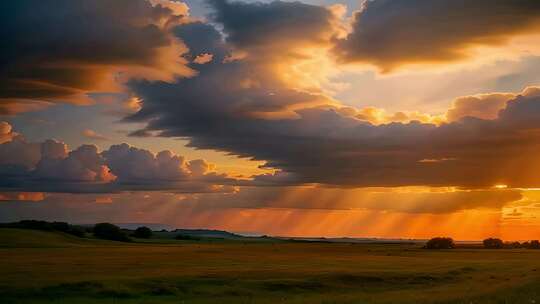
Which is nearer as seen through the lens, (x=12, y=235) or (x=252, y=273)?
(x=252, y=273)

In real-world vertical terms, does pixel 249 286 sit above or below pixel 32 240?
below

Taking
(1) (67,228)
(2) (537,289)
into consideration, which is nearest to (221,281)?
(2) (537,289)

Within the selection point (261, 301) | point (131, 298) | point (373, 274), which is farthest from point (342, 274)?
point (131, 298)

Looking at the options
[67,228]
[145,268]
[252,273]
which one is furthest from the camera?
[67,228]

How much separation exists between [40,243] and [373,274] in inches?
3666

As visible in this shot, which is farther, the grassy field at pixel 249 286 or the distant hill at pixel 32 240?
the distant hill at pixel 32 240

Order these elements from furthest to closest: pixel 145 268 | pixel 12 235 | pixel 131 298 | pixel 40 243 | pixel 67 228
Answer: pixel 67 228 < pixel 12 235 < pixel 40 243 < pixel 145 268 < pixel 131 298

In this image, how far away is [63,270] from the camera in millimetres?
68125

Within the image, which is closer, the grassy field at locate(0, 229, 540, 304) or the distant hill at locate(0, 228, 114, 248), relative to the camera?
the grassy field at locate(0, 229, 540, 304)

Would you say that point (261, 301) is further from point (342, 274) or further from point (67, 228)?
point (67, 228)

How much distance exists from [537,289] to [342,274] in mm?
23478

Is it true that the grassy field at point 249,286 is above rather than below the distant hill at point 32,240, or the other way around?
below

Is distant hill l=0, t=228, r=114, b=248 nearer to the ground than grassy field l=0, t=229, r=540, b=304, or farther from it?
farther from it

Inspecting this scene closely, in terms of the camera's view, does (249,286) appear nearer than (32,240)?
Yes
